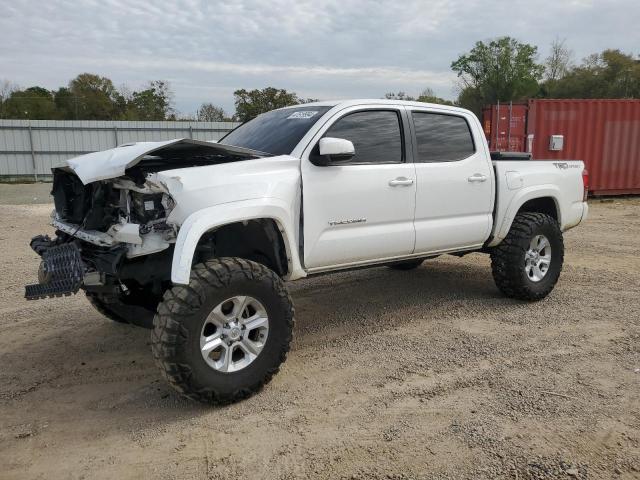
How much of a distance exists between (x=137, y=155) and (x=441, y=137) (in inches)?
111

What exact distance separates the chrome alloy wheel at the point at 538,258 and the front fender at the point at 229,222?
9.22 feet

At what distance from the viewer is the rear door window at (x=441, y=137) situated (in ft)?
16.2

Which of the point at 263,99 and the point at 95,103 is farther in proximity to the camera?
the point at 95,103

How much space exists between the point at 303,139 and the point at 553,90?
54.8 metres

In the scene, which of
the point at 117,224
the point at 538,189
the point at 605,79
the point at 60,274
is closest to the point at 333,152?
the point at 117,224

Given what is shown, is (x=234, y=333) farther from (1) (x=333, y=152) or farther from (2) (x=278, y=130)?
→ (2) (x=278, y=130)

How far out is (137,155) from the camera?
11.6ft

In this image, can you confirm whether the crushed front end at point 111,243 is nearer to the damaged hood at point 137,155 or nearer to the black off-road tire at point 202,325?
the damaged hood at point 137,155

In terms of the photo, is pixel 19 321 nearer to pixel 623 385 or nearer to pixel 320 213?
pixel 320 213

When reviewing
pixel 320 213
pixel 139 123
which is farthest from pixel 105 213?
pixel 139 123

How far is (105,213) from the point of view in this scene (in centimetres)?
387

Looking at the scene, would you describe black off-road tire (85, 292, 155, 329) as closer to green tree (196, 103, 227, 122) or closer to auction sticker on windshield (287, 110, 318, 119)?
auction sticker on windshield (287, 110, 318, 119)

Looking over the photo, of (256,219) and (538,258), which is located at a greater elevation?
(256,219)

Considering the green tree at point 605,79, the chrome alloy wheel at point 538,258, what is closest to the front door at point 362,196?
the chrome alloy wheel at point 538,258
